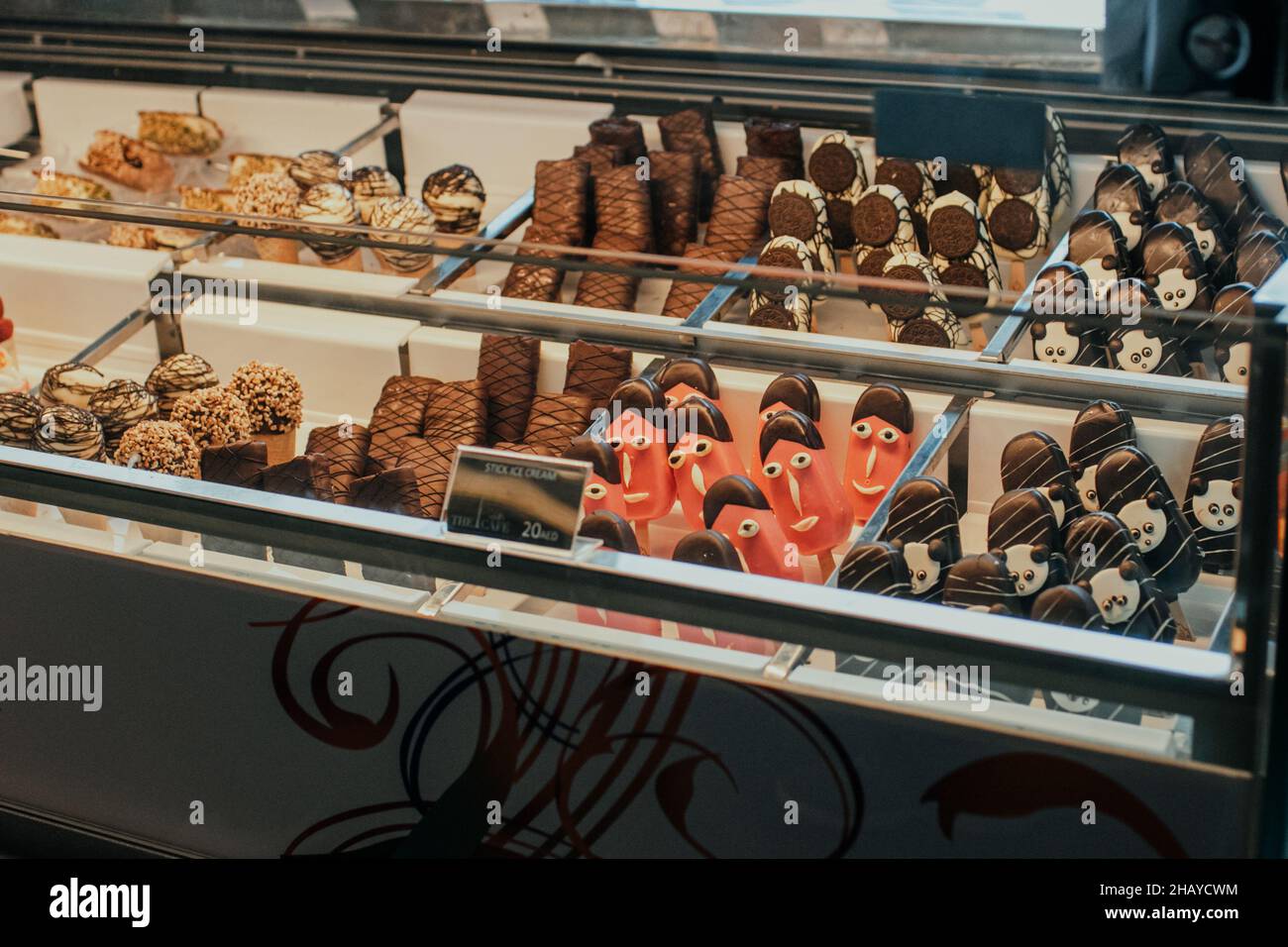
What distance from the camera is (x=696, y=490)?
1.87 metres

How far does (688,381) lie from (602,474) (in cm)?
22

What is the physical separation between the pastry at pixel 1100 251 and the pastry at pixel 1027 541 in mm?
612

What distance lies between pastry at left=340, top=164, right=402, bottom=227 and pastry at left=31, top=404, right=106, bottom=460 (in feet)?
2.52

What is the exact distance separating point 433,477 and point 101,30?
206cm

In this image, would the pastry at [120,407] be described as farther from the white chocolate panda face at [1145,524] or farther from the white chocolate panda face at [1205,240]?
the white chocolate panda face at [1205,240]

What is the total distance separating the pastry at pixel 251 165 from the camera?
2.88 metres

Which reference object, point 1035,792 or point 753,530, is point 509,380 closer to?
point 753,530

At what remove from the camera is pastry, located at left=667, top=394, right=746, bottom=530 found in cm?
187

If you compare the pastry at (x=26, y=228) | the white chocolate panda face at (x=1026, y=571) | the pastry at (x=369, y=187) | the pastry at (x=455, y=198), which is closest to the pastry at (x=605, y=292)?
the pastry at (x=455, y=198)
